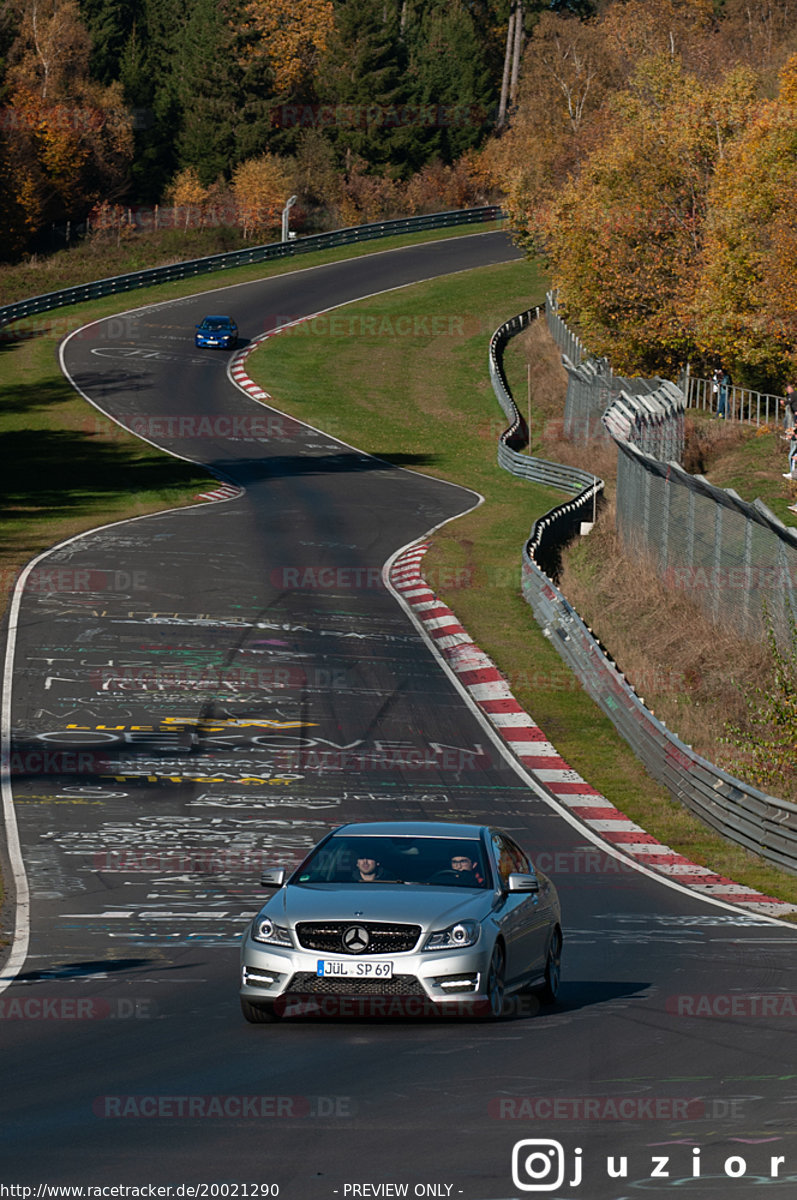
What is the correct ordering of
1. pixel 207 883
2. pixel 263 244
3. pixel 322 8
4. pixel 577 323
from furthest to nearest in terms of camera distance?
pixel 322 8 → pixel 263 244 → pixel 577 323 → pixel 207 883

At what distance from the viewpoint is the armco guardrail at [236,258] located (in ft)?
267

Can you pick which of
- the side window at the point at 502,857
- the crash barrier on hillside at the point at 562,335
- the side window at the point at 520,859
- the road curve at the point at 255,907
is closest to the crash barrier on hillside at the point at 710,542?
the road curve at the point at 255,907

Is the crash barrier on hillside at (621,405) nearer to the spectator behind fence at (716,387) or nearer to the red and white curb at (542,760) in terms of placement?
the spectator behind fence at (716,387)

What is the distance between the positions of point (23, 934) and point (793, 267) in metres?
35.8

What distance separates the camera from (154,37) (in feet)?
396

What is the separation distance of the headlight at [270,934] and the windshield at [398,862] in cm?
77

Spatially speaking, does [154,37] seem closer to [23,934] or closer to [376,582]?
[376,582]

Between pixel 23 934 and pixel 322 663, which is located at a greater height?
pixel 23 934

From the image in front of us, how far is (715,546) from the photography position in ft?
92.7

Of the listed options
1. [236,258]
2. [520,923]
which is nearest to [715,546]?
[520,923]

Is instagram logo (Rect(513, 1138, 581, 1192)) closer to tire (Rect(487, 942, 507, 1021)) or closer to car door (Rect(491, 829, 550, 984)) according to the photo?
tire (Rect(487, 942, 507, 1021))

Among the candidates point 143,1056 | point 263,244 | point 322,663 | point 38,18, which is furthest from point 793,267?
point 38,18

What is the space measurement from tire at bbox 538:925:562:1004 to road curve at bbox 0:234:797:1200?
0.18 metres

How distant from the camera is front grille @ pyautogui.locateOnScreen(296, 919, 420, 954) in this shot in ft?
36.2
